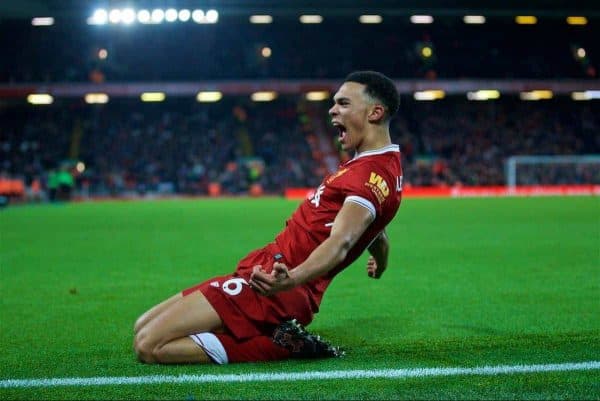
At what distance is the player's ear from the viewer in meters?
4.75

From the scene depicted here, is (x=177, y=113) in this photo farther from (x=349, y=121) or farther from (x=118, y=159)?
(x=349, y=121)

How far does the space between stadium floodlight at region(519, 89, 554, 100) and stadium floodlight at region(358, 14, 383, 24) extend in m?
9.41

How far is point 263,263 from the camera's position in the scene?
501 cm

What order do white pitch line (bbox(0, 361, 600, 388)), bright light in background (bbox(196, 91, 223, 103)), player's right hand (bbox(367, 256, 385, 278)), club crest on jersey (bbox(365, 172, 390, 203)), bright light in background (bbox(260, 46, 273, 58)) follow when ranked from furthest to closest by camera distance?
1. bright light in background (bbox(260, 46, 273, 58))
2. bright light in background (bbox(196, 91, 223, 103))
3. player's right hand (bbox(367, 256, 385, 278))
4. club crest on jersey (bbox(365, 172, 390, 203))
5. white pitch line (bbox(0, 361, 600, 388))

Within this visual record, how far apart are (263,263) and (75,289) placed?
4.55 metres

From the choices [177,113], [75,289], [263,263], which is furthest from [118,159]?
[263,263]

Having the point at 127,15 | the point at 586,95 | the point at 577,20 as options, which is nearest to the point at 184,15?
the point at 127,15

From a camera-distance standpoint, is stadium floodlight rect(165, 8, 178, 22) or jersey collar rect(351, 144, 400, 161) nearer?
jersey collar rect(351, 144, 400, 161)

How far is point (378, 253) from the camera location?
5418 millimetres

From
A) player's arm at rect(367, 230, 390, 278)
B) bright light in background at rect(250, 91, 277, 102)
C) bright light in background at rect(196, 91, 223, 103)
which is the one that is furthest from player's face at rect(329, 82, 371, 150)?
→ bright light in background at rect(250, 91, 277, 102)

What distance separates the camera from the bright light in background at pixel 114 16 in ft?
122

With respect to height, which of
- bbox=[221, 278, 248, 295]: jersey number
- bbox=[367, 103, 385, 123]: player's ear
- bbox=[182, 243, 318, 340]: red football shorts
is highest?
bbox=[367, 103, 385, 123]: player's ear

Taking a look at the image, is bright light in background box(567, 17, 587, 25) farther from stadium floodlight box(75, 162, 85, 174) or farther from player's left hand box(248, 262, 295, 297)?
player's left hand box(248, 262, 295, 297)

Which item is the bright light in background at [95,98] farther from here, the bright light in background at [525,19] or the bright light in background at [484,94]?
the bright light in background at [525,19]
